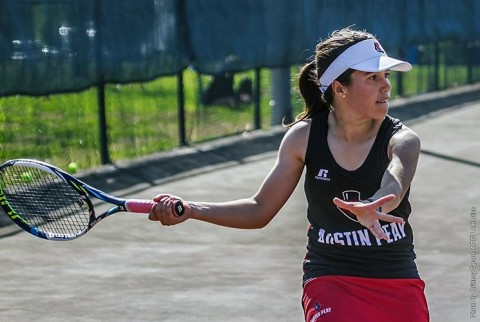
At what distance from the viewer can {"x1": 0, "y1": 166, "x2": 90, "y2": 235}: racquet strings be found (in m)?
5.27

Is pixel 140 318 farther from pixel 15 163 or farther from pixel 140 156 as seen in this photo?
pixel 140 156

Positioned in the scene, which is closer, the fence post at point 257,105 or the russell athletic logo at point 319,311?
the russell athletic logo at point 319,311

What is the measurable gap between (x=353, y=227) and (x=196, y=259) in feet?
12.3

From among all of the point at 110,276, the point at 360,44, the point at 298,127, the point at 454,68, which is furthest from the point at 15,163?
the point at 454,68

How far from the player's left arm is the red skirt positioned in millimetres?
391

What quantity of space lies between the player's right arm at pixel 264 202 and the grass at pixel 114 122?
16.0 ft

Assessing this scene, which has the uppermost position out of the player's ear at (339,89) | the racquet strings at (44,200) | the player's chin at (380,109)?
the player's ear at (339,89)

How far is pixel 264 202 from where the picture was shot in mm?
4652

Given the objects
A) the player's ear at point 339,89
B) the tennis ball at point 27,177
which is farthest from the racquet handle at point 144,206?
the tennis ball at point 27,177

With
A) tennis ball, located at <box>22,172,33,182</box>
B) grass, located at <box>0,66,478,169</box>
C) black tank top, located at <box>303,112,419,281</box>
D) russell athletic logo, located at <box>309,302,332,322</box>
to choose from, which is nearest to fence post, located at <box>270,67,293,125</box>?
grass, located at <box>0,66,478,169</box>

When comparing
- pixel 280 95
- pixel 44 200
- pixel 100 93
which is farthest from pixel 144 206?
pixel 280 95

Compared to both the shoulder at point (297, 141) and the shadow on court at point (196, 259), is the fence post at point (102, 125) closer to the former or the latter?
the shadow on court at point (196, 259)

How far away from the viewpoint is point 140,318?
21.6 feet

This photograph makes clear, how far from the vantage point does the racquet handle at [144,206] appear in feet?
14.7
